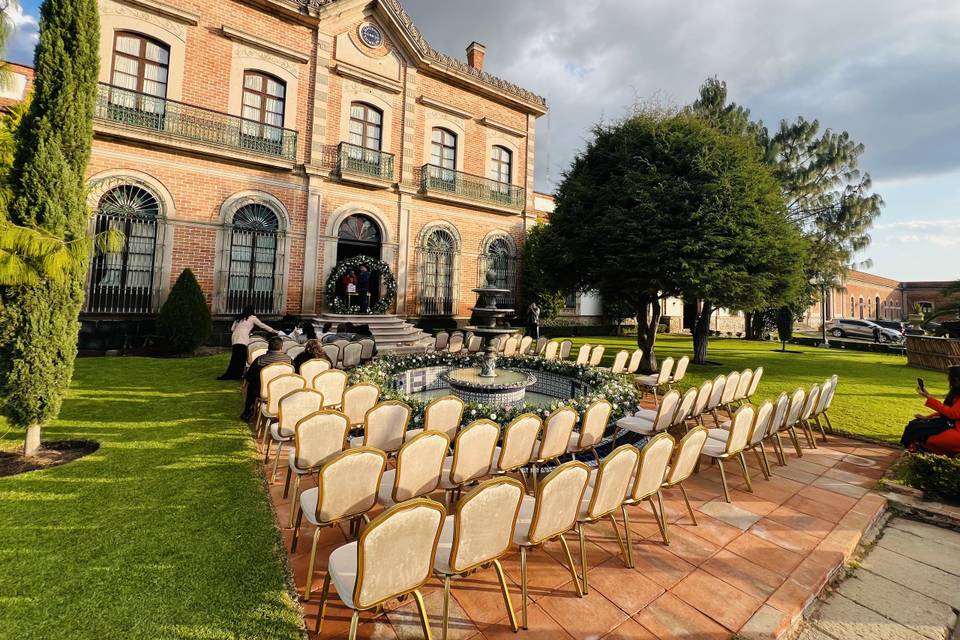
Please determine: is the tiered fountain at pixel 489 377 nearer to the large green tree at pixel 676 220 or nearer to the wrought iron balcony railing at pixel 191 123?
the large green tree at pixel 676 220

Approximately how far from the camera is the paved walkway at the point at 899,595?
241 cm

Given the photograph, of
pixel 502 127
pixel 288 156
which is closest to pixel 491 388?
pixel 288 156

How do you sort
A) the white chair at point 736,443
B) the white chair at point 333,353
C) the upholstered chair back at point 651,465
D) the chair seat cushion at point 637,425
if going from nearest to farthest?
1. the upholstered chair back at point 651,465
2. the white chair at point 736,443
3. the chair seat cushion at point 637,425
4. the white chair at point 333,353

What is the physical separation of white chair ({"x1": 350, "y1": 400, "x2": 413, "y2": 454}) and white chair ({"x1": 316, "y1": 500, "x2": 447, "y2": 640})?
1753 millimetres

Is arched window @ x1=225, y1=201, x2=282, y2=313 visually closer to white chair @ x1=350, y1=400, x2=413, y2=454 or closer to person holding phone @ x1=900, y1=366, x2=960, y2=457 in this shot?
white chair @ x1=350, y1=400, x2=413, y2=454

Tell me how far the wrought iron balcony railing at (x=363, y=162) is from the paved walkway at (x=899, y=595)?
14705 millimetres

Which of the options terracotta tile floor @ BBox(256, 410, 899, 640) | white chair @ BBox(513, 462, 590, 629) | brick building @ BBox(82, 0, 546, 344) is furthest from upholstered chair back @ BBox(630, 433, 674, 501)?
brick building @ BBox(82, 0, 546, 344)

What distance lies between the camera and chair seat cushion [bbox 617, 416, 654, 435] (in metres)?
4.93

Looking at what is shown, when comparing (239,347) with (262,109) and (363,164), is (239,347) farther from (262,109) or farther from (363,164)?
(262,109)

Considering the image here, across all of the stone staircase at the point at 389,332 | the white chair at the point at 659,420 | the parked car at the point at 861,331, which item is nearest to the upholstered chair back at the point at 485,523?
the white chair at the point at 659,420

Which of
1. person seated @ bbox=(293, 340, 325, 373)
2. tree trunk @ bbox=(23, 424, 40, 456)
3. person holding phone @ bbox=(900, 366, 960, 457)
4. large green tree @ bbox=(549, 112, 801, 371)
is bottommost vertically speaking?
tree trunk @ bbox=(23, 424, 40, 456)

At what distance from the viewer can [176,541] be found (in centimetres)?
293

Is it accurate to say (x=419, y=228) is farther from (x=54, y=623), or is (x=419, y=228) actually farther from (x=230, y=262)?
(x=54, y=623)

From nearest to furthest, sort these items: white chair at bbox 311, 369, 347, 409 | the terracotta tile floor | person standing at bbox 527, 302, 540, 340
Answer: the terracotta tile floor → white chair at bbox 311, 369, 347, 409 → person standing at bbox 527, 302, 540, 340
